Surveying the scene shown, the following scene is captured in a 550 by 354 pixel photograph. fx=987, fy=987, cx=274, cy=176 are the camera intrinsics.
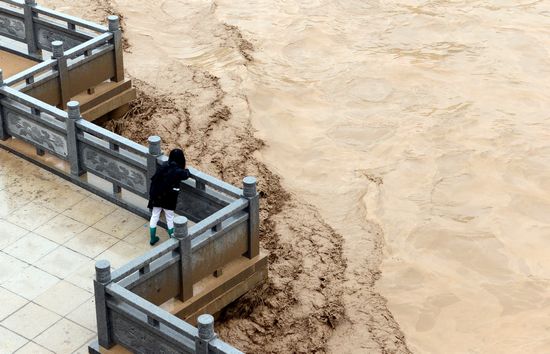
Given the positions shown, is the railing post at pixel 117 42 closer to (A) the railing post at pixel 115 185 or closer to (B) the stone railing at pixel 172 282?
(A) the railing post at pixel 115 185

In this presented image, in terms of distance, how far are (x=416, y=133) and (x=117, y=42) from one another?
6264 millimetres

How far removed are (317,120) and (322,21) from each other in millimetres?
4458

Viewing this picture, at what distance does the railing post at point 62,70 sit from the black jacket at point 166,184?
3666mm

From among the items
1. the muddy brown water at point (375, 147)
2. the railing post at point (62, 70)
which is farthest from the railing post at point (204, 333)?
the railing post at point (62, 70)

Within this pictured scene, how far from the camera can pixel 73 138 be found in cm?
1359

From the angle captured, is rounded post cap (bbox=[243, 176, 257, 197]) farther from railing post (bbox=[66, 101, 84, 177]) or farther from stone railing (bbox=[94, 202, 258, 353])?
railing post (bbox=[66, 101, 84, 177])

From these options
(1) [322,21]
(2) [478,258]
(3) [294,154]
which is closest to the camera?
(2) [478,258]

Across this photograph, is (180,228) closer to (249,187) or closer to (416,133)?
(249,187)

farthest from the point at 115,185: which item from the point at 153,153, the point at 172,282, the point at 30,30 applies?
the point at 30,30

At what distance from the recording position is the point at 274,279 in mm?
14625

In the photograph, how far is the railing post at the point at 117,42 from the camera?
15.9 metres

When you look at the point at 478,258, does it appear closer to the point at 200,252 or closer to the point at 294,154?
the point at 294,154

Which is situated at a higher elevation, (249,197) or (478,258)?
(249,197)

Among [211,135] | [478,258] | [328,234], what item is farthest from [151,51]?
[478,258]
